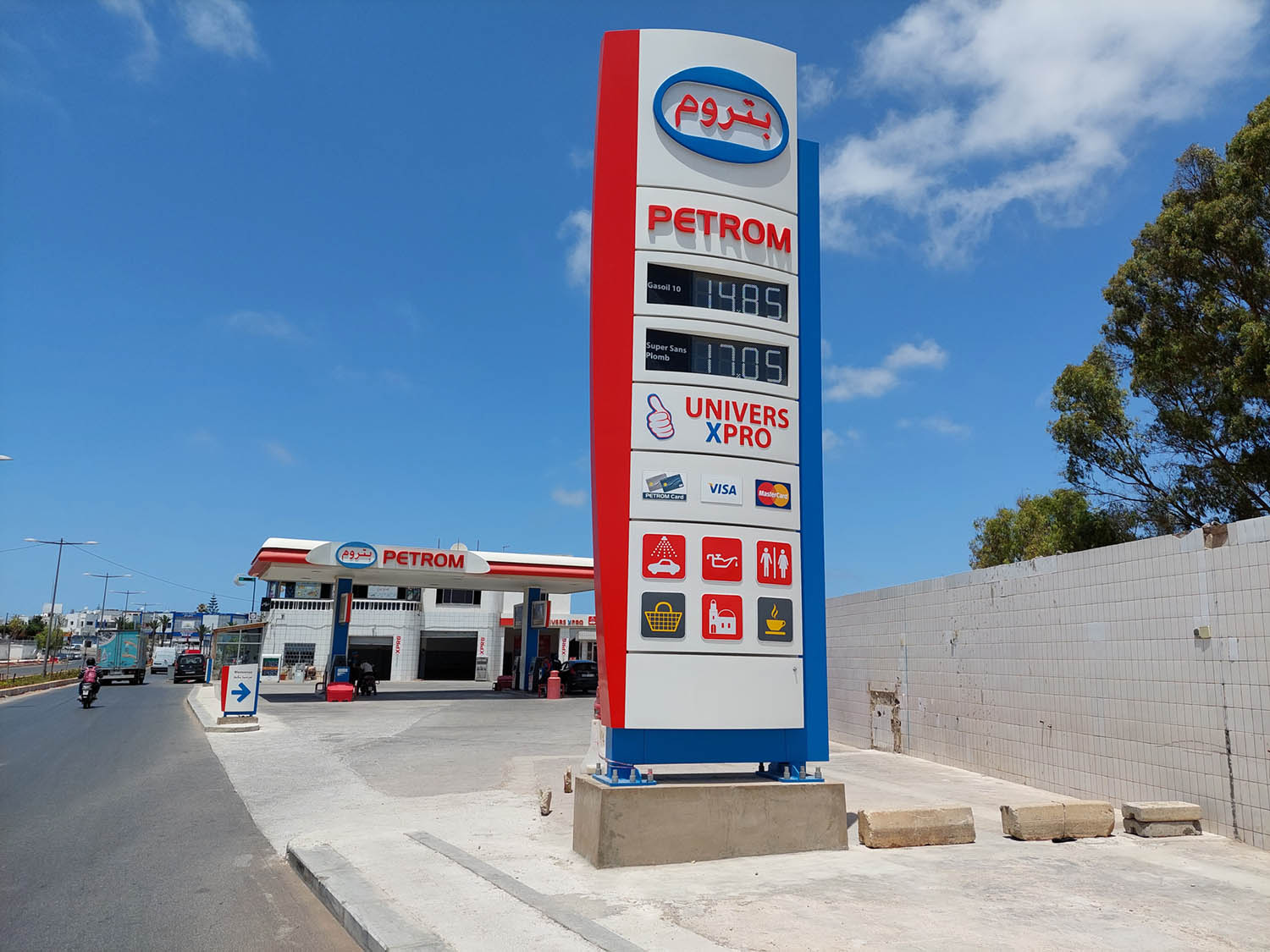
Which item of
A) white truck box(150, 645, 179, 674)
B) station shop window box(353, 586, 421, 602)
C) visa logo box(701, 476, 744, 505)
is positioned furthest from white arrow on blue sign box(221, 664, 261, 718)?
white truck box(150, 645, 179, 674)

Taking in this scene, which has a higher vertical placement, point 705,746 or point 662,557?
point 662,557

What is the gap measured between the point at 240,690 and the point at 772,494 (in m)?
17.9

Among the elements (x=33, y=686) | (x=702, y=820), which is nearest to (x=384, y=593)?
(x=33, y=686)

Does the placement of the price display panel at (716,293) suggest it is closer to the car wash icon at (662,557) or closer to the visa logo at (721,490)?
the visa logo at (721,490)

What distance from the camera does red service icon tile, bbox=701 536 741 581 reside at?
8.98m

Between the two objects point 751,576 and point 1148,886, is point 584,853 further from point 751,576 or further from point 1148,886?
point 1148,886

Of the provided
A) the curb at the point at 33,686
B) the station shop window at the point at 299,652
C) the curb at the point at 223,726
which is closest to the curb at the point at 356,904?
the curb at the point at 223,726

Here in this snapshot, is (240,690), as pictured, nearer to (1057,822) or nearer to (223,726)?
(223,726)

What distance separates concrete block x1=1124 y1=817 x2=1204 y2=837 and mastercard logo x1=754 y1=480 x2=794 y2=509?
5.03 m

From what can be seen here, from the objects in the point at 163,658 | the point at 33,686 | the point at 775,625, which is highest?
the point at 775,625

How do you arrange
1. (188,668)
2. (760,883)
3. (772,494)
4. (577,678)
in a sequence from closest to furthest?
(760,883), (772,494), (577,678), (188,668)

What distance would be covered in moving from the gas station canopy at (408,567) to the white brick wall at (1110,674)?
695 inches

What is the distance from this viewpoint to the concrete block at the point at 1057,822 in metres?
9.12

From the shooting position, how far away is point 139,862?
8.40m
